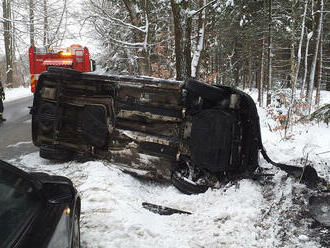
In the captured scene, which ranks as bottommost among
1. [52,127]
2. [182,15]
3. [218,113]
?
[52,127]

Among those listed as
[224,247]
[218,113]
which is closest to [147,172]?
[218,113]

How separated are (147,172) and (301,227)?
7.65 feet

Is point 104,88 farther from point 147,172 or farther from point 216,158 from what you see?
point 216,158

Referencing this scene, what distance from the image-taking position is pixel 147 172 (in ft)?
15.5

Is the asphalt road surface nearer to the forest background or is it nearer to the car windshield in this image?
the forest background

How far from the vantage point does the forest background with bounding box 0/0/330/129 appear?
29.5 feet

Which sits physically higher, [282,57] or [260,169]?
[282,57]

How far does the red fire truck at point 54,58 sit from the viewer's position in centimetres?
1100

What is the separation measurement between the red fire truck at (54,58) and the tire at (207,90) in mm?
8003

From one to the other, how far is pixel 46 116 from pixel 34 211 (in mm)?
3626

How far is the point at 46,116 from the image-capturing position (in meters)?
5.43

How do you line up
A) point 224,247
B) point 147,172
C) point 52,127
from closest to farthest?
point 224,247 → point 147,172 → point 52,127

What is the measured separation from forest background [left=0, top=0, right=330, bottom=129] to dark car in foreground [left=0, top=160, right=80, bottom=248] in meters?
6.31

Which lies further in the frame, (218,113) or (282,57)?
(282,57)
